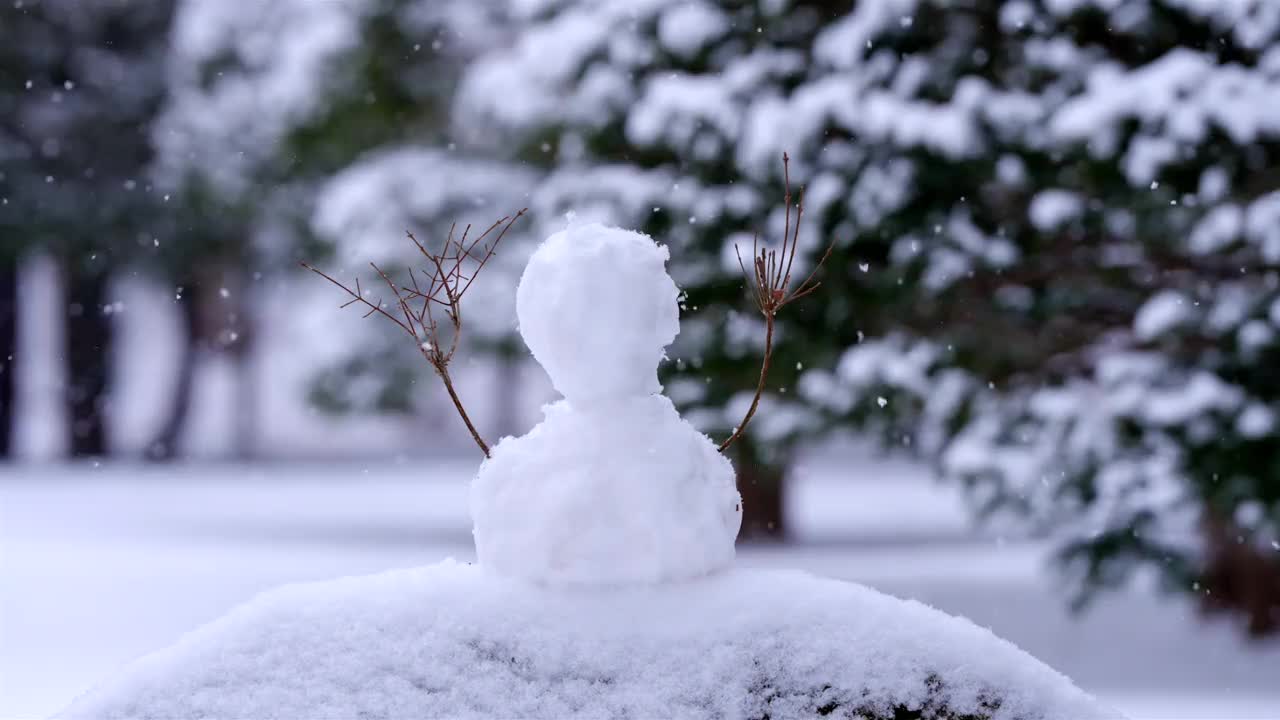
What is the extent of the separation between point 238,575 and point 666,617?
481 inches

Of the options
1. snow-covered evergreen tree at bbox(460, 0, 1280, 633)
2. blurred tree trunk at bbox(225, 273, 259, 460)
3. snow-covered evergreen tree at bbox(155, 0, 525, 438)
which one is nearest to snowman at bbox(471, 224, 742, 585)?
snow-covered evergreen tree at bbox(460, 0, 1280, 633)

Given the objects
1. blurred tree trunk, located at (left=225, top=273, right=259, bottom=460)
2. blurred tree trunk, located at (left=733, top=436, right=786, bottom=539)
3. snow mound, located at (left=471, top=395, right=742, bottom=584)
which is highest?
blurred tree trunk, located at (left=225, top=273, right=259, bottom=460)

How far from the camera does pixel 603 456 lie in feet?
8.87

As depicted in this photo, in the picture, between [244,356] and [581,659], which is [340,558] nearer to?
[581,659]

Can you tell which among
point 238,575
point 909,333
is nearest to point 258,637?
point 909,333

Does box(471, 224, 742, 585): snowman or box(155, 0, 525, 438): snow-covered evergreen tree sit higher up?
box(155, 0, 525, 438): snow-covered evergreen tree

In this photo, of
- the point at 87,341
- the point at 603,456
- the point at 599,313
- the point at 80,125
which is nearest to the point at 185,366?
the point at 87,341

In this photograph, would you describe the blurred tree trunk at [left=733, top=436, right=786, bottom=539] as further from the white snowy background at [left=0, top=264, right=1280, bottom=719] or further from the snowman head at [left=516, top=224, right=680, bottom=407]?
the snowman head at [left=516, top=224, right=680, bottom=407]

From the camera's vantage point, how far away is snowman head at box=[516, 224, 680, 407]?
2.81 m

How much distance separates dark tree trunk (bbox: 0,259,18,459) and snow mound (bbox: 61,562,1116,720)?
939 inches

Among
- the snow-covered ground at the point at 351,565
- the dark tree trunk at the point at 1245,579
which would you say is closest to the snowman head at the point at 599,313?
the snow-covered ground at the point at 351,565

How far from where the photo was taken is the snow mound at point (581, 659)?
2277 millimetres

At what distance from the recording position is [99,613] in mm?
11641

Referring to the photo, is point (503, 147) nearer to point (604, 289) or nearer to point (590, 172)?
point (590, 172)
